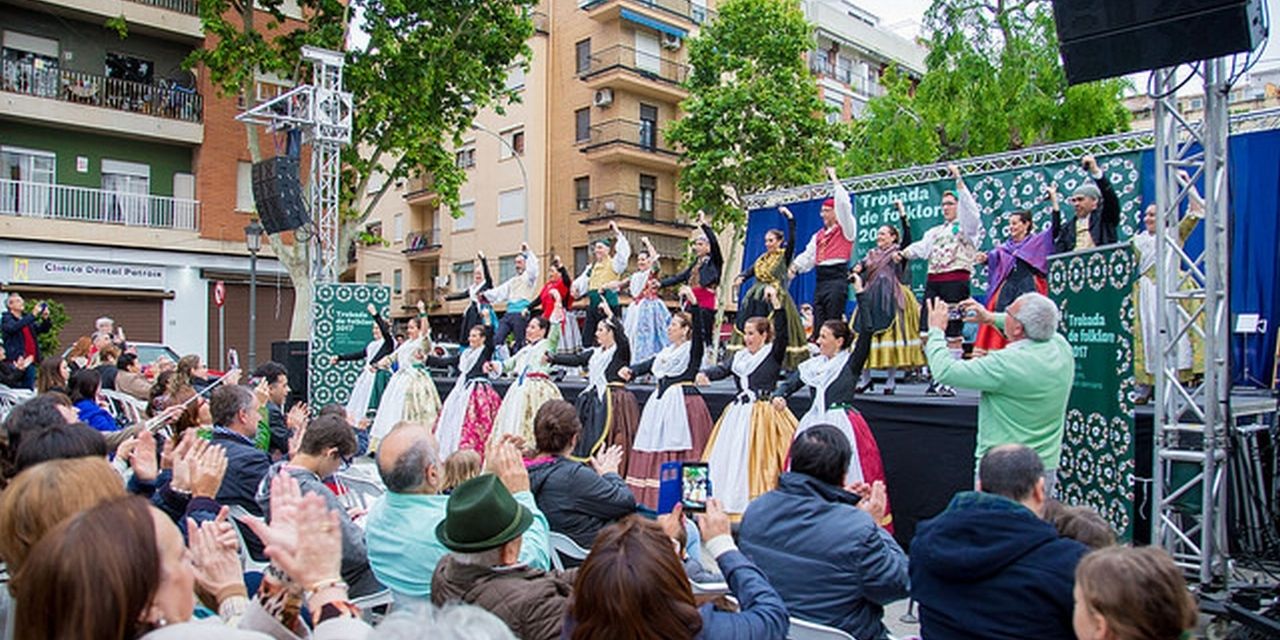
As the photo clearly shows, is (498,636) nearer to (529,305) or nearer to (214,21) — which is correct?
(529,305)

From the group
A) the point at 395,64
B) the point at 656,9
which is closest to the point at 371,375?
the point at 395,64

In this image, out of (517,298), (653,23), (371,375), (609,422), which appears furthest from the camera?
(653,23)

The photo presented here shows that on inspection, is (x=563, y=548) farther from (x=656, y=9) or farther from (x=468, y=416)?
(x=656, y=9)

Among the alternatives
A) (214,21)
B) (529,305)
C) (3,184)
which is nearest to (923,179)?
(529,305)

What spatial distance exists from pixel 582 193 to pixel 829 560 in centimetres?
2773

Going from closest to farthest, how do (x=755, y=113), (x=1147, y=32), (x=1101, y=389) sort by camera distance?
(x=1147, y=32)
(x=1101, y=389)
(x=755, y=113)

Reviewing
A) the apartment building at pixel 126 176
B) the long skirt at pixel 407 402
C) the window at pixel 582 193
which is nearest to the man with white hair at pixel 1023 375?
the long skirt at pixel 407 402

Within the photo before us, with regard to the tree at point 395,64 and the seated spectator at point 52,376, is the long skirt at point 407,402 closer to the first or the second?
the seated spectator at point 52,376

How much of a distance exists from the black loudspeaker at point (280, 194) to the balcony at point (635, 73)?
55.4 feet

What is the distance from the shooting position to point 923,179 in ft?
38.7

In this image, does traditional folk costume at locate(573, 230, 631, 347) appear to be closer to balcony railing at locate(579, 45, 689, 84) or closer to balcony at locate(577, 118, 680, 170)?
Answer: balcony at locate(577, 118, 680, 170)

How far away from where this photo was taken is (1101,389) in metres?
5.40

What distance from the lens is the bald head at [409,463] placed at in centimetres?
331

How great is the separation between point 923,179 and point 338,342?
26.4 feet
